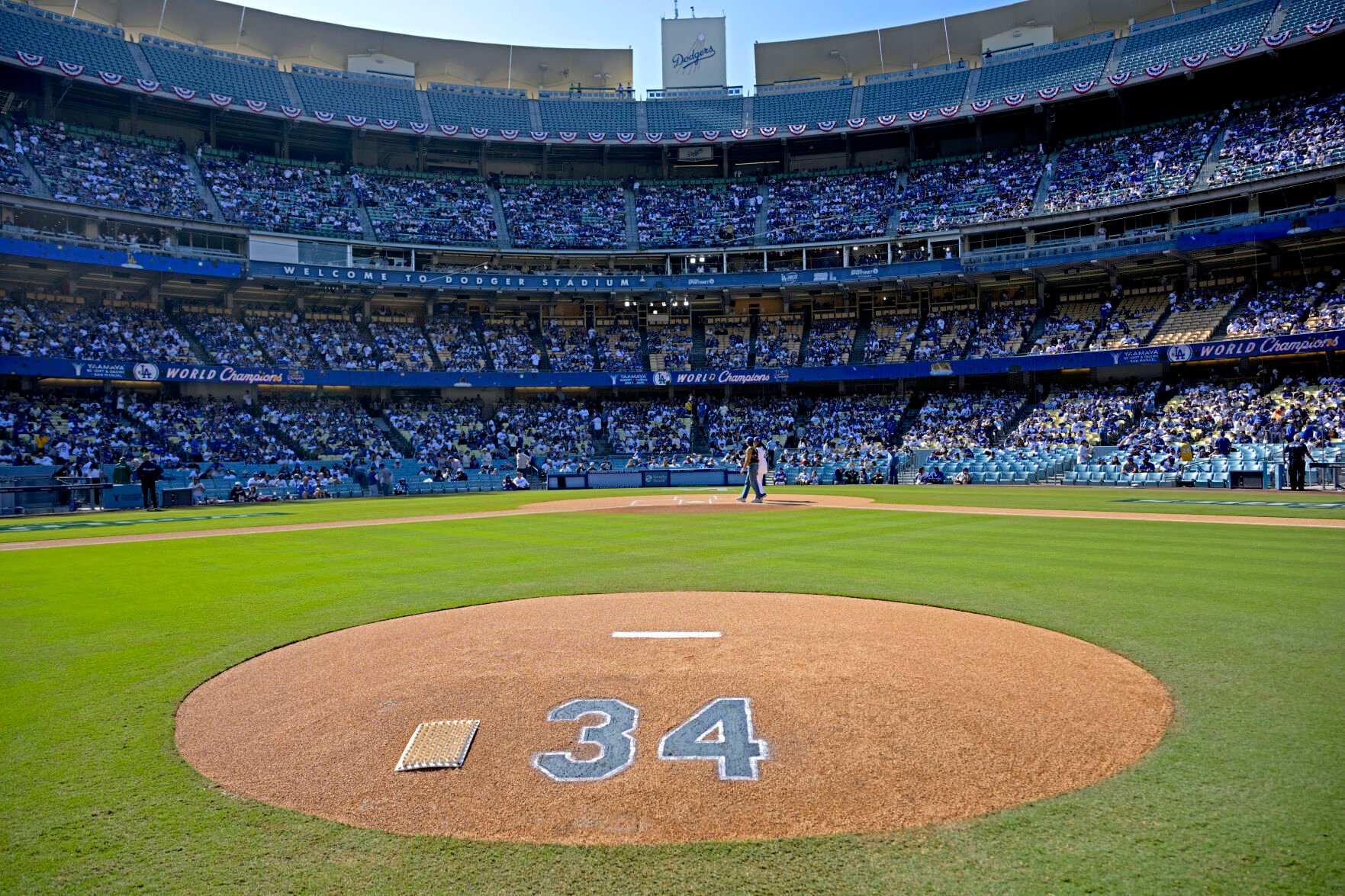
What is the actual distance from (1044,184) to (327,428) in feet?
154

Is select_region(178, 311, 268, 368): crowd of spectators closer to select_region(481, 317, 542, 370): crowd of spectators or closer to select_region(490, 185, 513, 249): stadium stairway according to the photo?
select_region(481, 317, 542, 370): crowd of spectators

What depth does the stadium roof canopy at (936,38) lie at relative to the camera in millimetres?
55094

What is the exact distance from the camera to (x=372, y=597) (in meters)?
9.70

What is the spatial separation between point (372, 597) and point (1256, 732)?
8.84 m

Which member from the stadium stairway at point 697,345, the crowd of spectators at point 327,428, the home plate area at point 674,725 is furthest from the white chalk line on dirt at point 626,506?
the stadium stairway at point 697,345

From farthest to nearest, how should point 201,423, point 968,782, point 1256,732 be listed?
point 201,423 → point 1256,732 → point 968,782

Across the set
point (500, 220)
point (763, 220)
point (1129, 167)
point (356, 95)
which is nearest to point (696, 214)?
point (763, 220)

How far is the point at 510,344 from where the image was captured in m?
52.9

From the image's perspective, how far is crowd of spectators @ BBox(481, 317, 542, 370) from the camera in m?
51.5

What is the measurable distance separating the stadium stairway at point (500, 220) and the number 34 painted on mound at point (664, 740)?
5127 cm

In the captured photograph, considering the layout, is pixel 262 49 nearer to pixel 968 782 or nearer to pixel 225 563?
pixel 225 563

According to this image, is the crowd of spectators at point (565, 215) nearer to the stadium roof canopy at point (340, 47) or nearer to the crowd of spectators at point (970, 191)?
the stadium roof canopy at point (340, 47)

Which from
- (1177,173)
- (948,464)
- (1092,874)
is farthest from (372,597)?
(1177,173)

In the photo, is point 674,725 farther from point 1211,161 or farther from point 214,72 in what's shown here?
point 214,72
